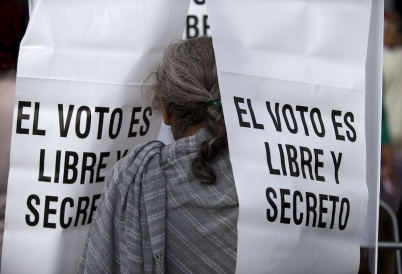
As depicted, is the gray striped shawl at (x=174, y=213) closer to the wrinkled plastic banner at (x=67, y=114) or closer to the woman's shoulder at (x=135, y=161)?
the woman's shoulder at (x=135, y=161)

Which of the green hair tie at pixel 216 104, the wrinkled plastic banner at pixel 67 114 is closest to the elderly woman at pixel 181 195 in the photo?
the green hair tie at pixel 216 104

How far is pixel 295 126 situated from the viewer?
214 centimetres

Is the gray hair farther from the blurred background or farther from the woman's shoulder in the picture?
the blurred background

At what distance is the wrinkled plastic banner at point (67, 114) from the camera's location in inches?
92.8

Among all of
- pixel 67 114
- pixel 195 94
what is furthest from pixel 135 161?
pixel 67 114

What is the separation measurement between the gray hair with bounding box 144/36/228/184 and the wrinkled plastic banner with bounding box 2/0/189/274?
0.35 meters

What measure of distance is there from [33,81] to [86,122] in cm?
25

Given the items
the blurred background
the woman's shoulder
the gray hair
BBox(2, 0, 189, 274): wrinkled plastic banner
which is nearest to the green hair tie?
the gray hair

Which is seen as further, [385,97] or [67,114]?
[385,97]

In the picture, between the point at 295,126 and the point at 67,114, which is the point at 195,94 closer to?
the point at 295,126

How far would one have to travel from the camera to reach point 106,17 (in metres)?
2.43

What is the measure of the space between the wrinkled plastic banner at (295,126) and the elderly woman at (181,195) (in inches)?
3.0

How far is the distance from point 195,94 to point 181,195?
0.33 m

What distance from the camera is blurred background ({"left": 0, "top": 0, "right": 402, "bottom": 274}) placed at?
2.70m
